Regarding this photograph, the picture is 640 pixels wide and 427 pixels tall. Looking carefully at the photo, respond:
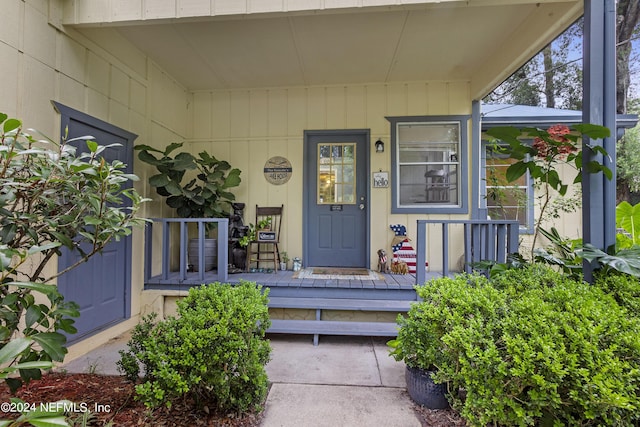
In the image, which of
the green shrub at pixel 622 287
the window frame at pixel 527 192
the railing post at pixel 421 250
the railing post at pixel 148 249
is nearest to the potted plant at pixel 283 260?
the railing post at pixel 148 249

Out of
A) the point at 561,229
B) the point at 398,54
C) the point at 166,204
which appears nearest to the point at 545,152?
Answer: the point at 398,54

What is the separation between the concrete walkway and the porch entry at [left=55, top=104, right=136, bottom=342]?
275 mm

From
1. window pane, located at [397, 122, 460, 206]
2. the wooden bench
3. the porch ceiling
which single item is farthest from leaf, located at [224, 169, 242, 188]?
window pane, located at [397, 122, 460, 206]

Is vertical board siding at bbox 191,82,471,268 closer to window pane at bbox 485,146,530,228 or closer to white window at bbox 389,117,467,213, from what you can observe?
white window at bbox 389,117,467,213

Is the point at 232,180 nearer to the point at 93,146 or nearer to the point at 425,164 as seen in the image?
the point at 93,146

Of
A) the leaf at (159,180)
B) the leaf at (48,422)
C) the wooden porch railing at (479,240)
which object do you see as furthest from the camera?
the leaf at (159,180)

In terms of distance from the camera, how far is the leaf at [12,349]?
0.79 m

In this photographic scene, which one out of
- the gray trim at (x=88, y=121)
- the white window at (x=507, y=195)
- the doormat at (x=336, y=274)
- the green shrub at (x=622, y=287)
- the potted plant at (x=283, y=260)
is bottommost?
the doormat at (x=336, y=274)

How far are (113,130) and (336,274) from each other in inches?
113

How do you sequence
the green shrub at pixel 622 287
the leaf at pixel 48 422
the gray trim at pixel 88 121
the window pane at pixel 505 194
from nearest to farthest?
the leaf at pixel 48 422 < the green shrub at pixel 622 287 < the gray trim at pixel 88 121 < the window pane at pixel 505 194

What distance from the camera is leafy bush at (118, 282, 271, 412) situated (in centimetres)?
139

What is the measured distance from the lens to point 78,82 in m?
2.46

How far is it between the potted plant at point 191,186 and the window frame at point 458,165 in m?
2.15

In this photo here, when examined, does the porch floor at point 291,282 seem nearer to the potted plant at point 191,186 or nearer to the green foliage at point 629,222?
the potted plant at point 191,186
